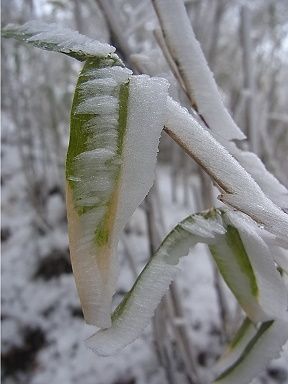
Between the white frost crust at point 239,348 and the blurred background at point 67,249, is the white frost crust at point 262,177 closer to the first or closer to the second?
the white frost crust at point 239,348

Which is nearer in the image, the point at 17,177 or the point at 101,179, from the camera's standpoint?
the point at 101,179

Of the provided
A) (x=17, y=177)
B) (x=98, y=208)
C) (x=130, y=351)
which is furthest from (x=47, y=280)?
→ (x=98, y=208)

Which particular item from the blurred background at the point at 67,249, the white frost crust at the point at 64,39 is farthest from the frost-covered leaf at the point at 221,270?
the blurred background at the point at 67,249

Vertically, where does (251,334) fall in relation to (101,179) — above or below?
below

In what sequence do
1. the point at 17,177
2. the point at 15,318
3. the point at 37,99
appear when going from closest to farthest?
1. the point at 15,318
2. the point at 37,99
3. the point at 17,177

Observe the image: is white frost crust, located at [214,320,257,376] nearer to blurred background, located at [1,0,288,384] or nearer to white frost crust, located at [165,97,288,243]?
white frost crust, located at [165,97,288,243]

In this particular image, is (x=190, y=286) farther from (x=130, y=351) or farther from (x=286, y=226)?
(x=286, y=226)

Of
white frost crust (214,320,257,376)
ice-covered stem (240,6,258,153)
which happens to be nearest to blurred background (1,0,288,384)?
ice-covered stem (240,6,258,153)

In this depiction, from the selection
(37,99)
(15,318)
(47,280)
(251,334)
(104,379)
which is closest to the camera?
(251,334)
